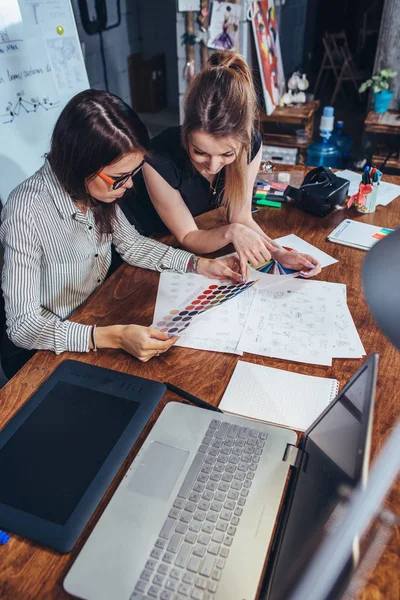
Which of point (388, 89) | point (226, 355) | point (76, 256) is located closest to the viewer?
point (226, 355)

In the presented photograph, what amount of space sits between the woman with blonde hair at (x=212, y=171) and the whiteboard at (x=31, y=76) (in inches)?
25.3

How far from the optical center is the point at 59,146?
39.1 inches

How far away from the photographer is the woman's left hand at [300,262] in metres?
1.18

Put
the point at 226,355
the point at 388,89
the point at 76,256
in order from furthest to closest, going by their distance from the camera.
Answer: the point at 388,89 → the point at 76,256 → the point at 226,355

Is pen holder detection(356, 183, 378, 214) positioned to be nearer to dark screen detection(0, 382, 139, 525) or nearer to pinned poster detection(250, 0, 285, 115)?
dark screen detection(0, 382, 139, 525)

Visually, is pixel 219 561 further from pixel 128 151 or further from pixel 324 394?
pixel 128 151

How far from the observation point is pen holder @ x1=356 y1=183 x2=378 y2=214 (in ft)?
4.79

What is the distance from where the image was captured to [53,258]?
112 cm

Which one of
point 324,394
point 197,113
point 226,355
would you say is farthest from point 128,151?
point 324,394

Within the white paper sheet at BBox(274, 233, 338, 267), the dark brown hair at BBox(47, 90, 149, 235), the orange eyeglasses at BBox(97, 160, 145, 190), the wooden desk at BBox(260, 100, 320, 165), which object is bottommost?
the wooden desk at BBox(260, 100, 320, 165)

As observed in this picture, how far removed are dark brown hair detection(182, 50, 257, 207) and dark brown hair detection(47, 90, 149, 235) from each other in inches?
8.3

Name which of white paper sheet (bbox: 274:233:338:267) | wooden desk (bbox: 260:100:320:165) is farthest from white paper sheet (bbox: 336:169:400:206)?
wooden desk (bbox: 260:100:320:165)

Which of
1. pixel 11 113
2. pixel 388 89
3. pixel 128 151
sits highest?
pixel 128 151

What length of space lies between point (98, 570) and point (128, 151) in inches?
31.6
